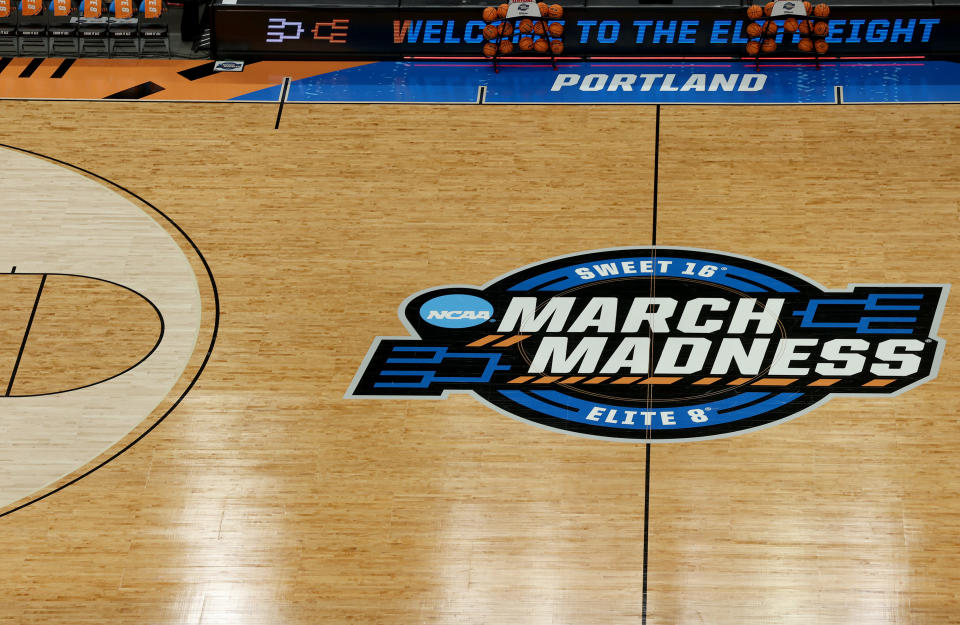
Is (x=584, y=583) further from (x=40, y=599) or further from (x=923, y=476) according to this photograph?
(x=40, y=599)

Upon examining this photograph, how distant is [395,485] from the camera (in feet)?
45.7

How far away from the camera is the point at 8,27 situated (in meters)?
20.1

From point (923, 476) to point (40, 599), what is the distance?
913cm

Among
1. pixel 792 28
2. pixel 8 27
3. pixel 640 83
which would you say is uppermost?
pixel 792 28

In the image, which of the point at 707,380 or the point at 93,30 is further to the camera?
the point at 93,30

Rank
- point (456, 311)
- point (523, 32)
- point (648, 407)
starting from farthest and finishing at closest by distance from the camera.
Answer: point (523, 32) < point (456, 311) < point (648, 407)

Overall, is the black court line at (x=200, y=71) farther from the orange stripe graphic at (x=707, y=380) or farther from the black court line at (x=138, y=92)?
the orange stripe graphic at (x=707, y=380)

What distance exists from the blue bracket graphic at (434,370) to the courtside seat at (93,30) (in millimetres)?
8074

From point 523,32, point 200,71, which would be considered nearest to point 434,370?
point 523,32

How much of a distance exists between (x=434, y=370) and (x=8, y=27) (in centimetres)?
971

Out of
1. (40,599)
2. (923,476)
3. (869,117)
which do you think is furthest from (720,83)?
(40,599)

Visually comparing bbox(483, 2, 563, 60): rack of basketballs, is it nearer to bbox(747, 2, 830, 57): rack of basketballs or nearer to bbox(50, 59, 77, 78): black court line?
bbox(747, 2, 830, 57): rack of basketballs

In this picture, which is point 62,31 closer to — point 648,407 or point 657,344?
point 657,344

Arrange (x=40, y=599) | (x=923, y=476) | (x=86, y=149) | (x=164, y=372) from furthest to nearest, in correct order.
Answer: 1. (x=86, y=149)
2. (x=164, y=372)
3. (x=923, y=476)
4. (x=40, y=599)
